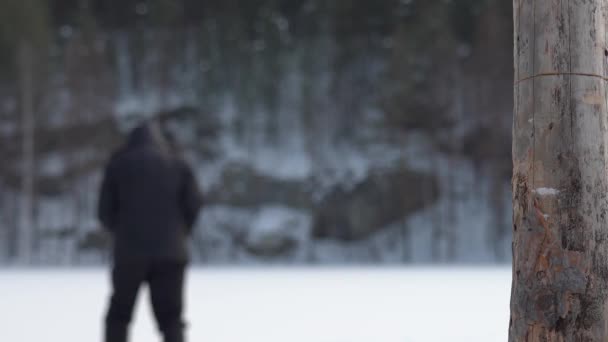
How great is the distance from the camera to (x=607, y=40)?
8.74 feet

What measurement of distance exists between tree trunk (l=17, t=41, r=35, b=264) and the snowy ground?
17.1m

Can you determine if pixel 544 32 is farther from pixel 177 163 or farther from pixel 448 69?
pixel 448 69

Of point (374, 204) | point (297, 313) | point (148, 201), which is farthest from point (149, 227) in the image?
point (374, 204)

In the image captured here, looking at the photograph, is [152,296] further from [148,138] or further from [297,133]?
[297,133]

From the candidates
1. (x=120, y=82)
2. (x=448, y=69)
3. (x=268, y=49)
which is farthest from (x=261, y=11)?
(x=448, y=69)

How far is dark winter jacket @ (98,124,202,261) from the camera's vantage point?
3742 millimetres

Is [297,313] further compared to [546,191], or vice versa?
[297,313]

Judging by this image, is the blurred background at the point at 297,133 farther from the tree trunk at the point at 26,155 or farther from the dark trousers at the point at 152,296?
the dark trousers at the point at 152,296

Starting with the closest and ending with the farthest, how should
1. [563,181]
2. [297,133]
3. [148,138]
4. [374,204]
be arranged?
[563,181] → [148,138] → [374,204] → [297,133]

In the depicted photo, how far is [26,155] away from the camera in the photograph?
28.5 metres

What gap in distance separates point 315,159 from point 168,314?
26.5 metres

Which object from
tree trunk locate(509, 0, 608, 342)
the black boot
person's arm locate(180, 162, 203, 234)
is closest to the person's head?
person's arm locate(180, 162, 203, 234)

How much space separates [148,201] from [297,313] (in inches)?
160

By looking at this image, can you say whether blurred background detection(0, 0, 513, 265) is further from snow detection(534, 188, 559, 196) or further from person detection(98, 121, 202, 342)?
snow detection(534, 188, 559, 196)
